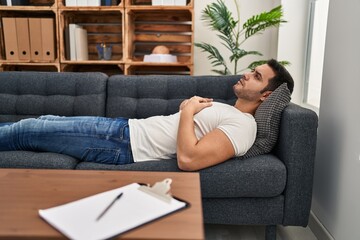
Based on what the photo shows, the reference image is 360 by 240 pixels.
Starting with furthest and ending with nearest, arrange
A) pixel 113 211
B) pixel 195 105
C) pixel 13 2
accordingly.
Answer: pixel 13 2 < pixel 195 105 < pixel 113 211

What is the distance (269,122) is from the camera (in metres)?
1.56

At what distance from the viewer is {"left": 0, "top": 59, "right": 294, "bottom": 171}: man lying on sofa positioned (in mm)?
1508

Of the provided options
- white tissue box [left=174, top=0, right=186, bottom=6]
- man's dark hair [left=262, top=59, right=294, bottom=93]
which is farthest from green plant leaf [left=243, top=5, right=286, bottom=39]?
man's dark hair [left=262, top=59, right=294, bottom=93]

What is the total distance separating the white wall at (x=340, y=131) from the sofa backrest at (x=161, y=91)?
→ 561 mm

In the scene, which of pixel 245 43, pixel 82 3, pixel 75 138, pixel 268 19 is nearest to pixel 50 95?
pixel 75 138

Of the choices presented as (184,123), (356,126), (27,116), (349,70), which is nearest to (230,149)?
(184,123)

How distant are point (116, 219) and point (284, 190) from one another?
0.99m

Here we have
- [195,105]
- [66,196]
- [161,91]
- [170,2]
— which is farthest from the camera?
[170,2]

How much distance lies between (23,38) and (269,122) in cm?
241

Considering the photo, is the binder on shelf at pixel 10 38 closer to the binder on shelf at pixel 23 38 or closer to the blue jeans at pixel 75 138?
the binder on shelf at pixel 23 38

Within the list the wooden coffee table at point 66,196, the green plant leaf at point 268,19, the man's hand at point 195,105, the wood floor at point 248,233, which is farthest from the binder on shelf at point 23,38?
the wood floor at point 248,233

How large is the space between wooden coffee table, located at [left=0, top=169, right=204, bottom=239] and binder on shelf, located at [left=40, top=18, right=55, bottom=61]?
6.78ft

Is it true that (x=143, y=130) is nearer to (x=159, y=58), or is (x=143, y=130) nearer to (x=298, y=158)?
(x=298, y=158)

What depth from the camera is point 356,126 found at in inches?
54.1
